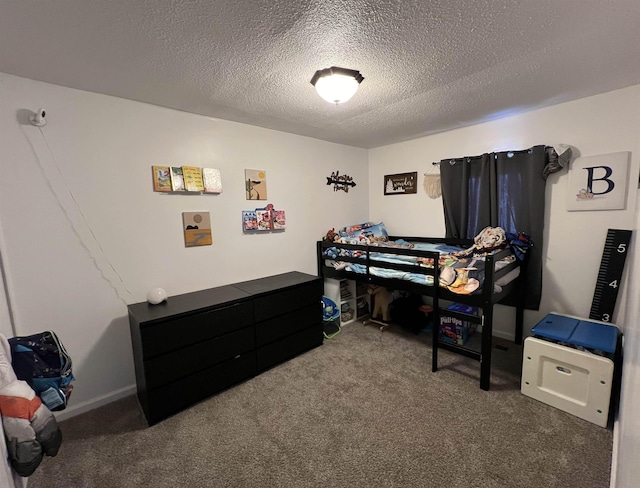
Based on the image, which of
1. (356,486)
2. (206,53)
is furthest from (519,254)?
(206,53)

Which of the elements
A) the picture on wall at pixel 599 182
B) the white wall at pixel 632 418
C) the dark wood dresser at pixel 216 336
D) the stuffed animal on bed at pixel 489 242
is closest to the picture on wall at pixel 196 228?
the dark wood dresser at pixel 216 336

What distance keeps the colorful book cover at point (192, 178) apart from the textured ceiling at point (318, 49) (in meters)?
0.51

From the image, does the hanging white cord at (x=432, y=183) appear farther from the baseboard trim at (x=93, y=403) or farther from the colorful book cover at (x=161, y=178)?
the baseboard trim at (x=93, y=403)

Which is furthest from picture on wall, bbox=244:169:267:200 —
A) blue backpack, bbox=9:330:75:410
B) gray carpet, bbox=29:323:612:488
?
blue backpack, bbox=9:330:75:410

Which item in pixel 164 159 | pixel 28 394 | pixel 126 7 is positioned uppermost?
pixel 126 7

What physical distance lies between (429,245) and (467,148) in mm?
1161

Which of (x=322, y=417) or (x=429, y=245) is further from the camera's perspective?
(x=429, y=245)

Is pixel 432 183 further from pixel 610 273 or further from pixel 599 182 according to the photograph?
pixel 610 273

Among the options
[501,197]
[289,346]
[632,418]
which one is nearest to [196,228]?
[289,346]

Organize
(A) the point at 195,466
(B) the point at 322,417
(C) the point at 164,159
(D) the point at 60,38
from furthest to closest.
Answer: (C) the point at 164,159, (B) the point at 322,417, (A) the point at 195,466, (D) the point at 60,38

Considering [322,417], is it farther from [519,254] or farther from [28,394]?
[519,254]

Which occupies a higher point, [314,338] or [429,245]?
[429,245]

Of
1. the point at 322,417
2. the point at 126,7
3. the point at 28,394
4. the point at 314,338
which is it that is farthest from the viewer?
the point at 314,338

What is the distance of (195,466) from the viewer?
5.07ft
